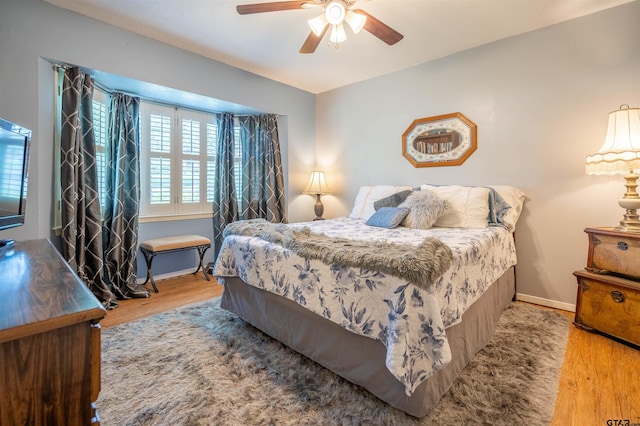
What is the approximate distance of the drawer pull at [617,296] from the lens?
2004 mm

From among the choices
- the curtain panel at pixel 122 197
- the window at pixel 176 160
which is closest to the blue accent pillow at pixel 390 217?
the window at pixel 176 160

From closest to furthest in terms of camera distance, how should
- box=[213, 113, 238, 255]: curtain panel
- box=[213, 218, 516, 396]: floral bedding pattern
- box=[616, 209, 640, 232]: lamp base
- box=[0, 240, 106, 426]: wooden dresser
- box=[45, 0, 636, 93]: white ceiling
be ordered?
box=[0, 240, 106, 426]: wooden dresser, box=[213, 218, 516, 396]: floral bedding pattern, box=[616, 209, 640, 232]: lamp base, box=[45, 0, 636, 93]: white ceiling, box=[213, 113, 238, 255]: curtain panel

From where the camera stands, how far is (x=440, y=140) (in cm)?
328

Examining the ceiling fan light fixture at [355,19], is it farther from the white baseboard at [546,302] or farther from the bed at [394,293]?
the white baseboard at [546,302]

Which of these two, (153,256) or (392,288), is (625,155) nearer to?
(392,288)

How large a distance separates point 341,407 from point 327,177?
3371 millimetres

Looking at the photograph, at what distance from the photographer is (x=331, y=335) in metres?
1.67

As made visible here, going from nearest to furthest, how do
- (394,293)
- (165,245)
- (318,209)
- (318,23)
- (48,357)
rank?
(48,357)
(394,293)
(318,23)
(165,245)
(318,209)

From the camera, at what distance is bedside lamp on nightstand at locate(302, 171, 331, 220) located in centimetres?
425

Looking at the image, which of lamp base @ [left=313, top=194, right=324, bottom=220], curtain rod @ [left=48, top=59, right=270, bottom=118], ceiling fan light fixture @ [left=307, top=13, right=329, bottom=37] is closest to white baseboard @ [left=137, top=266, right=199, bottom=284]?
lamp base @ [left=313, top=194, right=324, bottom=220]

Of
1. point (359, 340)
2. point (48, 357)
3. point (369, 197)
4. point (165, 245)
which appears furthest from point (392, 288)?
point (165, 245)

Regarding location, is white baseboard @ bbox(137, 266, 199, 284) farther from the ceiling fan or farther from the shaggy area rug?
the ceiling fan

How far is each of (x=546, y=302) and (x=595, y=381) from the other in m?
1.24

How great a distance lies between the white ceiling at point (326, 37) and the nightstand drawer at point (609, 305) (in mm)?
2139
